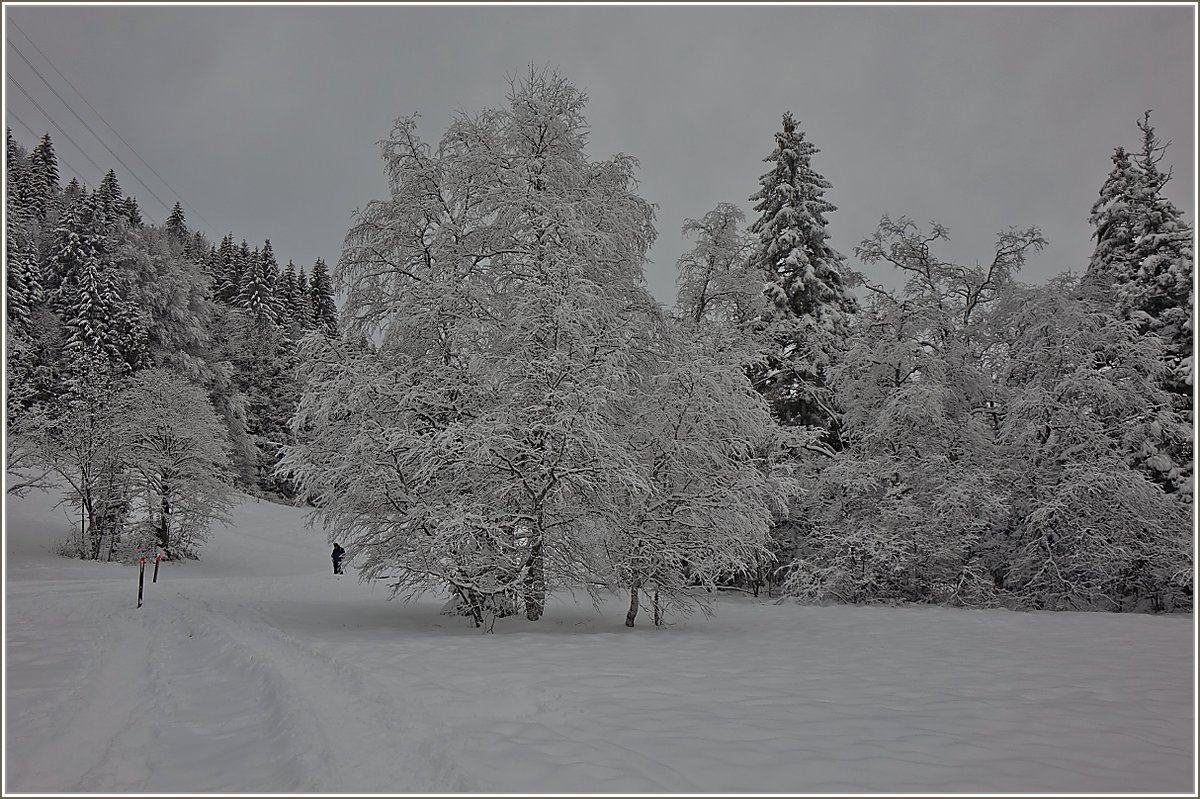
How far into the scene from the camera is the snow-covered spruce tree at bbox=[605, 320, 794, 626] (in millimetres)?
10219

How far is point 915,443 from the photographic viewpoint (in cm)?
1658

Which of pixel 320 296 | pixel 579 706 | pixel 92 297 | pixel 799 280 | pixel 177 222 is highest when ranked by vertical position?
pixel 177 222

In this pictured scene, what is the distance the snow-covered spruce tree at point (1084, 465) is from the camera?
13.8 m

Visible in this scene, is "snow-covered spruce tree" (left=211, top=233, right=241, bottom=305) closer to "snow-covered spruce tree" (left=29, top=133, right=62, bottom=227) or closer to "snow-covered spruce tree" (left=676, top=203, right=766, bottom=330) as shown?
"snow-covered spruce tree" (left=29, top=133, right=62, bottom=227)

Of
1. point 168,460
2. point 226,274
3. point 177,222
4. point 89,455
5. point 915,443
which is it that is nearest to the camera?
point 915,443

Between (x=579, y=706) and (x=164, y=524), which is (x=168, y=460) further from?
(x=579, y=706)

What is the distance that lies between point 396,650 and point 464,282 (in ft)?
17.9

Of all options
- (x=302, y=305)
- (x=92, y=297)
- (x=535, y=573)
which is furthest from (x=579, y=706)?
(x=302, y=305)

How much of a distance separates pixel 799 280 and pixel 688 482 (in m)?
11.5

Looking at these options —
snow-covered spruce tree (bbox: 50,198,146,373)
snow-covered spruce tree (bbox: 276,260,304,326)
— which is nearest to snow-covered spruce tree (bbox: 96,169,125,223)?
snow-covered spruce tree (bbox: 50,198,146,373)

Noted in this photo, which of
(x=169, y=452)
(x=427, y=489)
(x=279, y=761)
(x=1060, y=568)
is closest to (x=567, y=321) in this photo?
(x=427, y=489)

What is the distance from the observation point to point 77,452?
20.4m

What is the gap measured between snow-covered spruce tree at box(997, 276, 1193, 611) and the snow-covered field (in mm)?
3515

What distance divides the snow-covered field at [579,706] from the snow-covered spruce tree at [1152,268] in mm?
6852
